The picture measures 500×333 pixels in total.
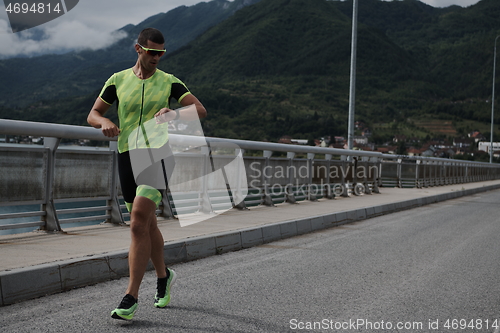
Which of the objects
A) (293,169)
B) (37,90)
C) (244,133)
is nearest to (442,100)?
(244,133)

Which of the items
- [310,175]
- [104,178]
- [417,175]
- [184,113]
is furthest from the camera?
[417,175]

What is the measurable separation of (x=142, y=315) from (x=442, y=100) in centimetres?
14110

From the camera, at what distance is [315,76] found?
144m

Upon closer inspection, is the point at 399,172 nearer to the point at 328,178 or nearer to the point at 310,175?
the point at 328,178

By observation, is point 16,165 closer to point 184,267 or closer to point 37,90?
point 184,267

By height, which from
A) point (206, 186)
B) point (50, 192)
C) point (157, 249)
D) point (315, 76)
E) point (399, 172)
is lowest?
point (399, 172)

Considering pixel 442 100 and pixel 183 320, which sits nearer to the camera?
pixel 183 320

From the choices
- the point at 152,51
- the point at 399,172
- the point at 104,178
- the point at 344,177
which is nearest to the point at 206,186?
the point at 104,178

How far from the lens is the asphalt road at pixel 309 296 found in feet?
13.0

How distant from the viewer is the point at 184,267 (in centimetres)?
604

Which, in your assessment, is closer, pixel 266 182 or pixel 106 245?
pixel 106 245

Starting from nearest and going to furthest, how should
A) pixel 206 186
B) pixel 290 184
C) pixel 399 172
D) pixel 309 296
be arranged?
pixel 309 296
pixel 206 186
pixel 290 184
pixel 399 172

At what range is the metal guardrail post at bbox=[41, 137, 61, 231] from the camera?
6.71m

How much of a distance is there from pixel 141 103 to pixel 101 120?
0.99ft
